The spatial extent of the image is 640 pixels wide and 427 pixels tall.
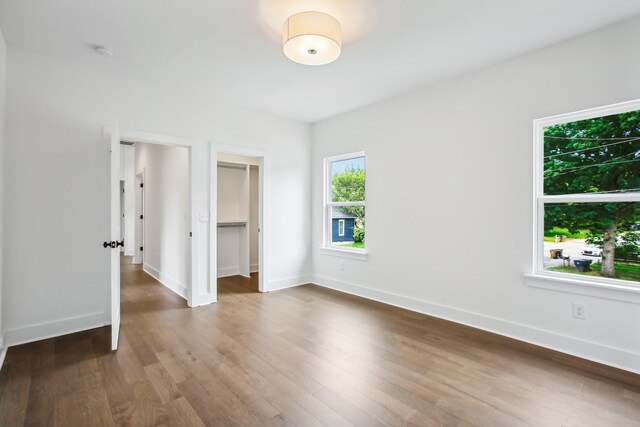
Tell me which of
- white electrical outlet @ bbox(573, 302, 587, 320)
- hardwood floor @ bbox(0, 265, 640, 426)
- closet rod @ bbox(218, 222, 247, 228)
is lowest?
hardwood floor @ bbox(0, 265, 640, 426)

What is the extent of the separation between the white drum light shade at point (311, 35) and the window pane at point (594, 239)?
2365 millimetres

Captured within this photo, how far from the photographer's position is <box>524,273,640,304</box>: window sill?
234 centimetres

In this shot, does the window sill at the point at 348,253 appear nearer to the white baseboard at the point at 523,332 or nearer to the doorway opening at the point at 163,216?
the white baseboard at the point at 523,332

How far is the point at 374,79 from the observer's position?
3375 mm

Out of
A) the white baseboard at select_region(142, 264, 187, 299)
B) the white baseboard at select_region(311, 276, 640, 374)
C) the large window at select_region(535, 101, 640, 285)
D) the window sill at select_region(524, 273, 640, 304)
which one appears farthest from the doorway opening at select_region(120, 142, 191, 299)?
the large window at select_region(535, 101, 640, 285)

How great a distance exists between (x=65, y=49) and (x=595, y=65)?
448cm

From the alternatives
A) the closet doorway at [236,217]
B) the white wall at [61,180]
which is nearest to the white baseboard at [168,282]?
the closet doorway at [236,217]

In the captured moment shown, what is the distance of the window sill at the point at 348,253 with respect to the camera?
14.0 feet

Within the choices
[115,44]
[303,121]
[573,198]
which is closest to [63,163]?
[115,44]

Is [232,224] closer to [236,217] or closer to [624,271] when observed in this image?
[236,217]

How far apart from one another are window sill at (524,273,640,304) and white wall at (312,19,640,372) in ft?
0.07

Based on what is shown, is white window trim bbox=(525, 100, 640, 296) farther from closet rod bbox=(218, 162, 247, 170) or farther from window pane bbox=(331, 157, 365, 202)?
closet rod bbox=(218, 162, 247, 170)

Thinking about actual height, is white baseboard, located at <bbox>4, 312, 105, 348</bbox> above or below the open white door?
below

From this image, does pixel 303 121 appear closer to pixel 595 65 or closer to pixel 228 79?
pixel 228 79
